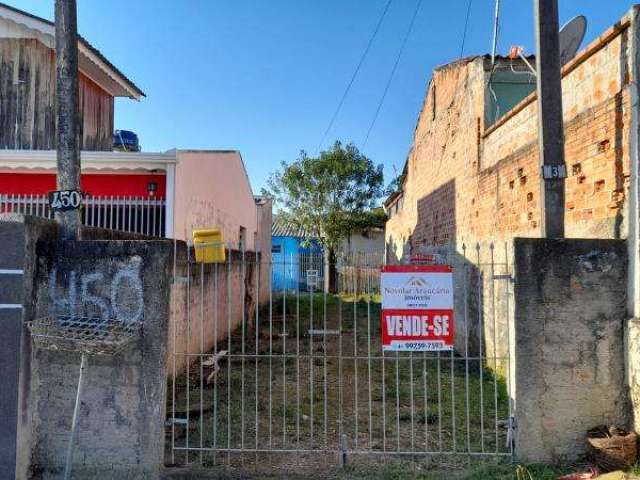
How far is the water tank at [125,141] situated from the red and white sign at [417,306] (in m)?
9.29

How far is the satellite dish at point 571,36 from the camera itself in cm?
585

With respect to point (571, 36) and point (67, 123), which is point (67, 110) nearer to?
point (67, 123)

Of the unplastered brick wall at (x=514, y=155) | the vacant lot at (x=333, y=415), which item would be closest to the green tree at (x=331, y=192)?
the unplastered brick wall at (x=514, y=155)

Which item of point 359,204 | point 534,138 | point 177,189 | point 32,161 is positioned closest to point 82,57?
point 32,161

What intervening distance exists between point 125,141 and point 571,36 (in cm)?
964

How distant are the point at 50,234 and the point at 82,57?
720 cm

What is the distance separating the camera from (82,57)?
9.66m

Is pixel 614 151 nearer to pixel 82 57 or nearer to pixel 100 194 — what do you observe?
pixel 100 194

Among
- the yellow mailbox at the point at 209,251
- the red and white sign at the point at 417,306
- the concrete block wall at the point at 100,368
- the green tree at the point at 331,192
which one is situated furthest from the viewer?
the green tree at the point at 331,192

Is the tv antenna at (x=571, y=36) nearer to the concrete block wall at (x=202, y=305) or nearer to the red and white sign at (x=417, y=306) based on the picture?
the red and white sign at (x=417, y=306)

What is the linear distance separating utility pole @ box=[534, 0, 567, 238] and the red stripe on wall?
228 inches

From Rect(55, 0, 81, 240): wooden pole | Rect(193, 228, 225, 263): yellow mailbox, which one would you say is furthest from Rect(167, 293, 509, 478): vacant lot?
Rect(55, 0, 81, 240): wooden pole

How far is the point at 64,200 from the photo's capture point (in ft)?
13.3

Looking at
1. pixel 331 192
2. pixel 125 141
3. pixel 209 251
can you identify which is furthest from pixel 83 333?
pixel 331 192
